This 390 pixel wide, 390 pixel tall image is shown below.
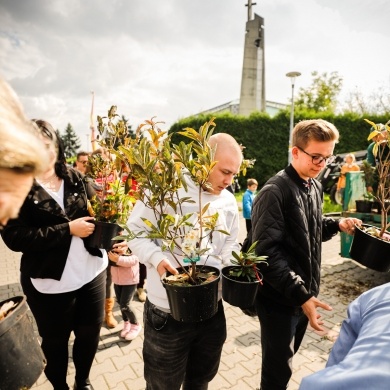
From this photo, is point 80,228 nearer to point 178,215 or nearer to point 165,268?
point 165,268

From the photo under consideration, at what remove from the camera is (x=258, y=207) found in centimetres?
196

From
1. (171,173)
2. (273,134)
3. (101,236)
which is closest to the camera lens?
(171,173)

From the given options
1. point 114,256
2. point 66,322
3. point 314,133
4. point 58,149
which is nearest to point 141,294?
point 114,256

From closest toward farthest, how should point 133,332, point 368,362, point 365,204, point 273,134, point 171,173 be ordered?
point 368,362, point 171,173, point 133,332, point 365,204, point 273,134

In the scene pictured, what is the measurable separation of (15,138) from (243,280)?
1.39 metres

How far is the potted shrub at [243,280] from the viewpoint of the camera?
161 cm

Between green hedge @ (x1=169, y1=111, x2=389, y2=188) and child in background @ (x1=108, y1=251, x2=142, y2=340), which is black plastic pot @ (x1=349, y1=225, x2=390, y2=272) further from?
green hedge @ (x1=169, y1=111, x2=389, y2=188)

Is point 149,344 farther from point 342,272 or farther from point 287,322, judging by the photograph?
point 342,272

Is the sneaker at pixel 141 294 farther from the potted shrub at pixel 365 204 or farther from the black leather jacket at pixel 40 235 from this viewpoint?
the potted shrub at pixel 365 204

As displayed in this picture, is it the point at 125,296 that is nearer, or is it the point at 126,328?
the point at 125,296

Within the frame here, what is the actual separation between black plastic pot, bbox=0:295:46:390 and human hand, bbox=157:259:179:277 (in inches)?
27.5

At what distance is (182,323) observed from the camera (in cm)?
171

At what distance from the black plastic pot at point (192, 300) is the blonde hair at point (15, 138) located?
97cm

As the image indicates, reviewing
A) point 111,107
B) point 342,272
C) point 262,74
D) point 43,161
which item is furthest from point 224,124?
point 43,161
